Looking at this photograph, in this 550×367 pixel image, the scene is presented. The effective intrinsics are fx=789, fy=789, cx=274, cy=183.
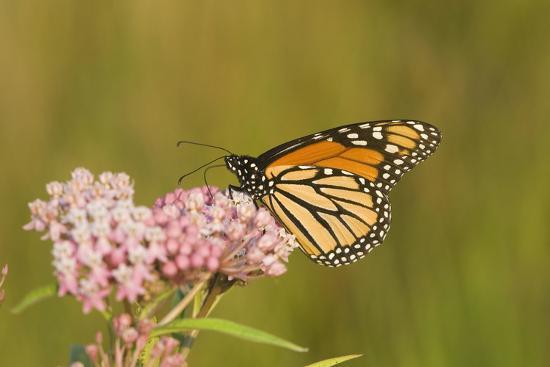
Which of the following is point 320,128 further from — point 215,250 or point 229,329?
point 229,329

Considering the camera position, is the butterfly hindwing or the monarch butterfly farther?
the butterfly hindwing

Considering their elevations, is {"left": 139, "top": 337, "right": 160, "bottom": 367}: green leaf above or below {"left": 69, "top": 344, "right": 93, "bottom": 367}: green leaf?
below

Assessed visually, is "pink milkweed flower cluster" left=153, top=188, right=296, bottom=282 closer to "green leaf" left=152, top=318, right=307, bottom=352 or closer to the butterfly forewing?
"green leaf" left=152, top=318, right=307, bottom=352

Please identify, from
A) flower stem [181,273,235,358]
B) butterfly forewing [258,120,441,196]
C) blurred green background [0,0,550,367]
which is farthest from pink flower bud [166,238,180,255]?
blurred green background [0,0,550,367]

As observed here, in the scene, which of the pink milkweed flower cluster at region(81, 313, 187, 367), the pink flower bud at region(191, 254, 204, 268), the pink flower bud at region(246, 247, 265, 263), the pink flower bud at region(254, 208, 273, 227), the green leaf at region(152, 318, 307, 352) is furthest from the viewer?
the pink flower bud at region(254, 208, 273, 227)

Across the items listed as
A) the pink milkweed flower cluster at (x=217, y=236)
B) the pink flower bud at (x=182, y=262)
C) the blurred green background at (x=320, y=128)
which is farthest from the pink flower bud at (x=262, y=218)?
the blurred green background at (x=320, y=128)

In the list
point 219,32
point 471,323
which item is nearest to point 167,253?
point 471,323

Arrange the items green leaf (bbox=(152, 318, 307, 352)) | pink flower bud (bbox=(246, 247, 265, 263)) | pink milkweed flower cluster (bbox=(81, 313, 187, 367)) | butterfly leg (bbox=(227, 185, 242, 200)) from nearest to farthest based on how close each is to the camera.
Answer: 1. green leaf (bbox=(152, 318, 307, 352))
2. pink milkweed flower cluster (bbox=(81, 313, 187, 367))
3. pink flower bud (bbox=(246, 247, 265, 263))
4. butterfly leg (bbox=(227, 185, 242, 200))

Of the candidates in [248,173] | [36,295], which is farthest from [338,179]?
[36,295]
